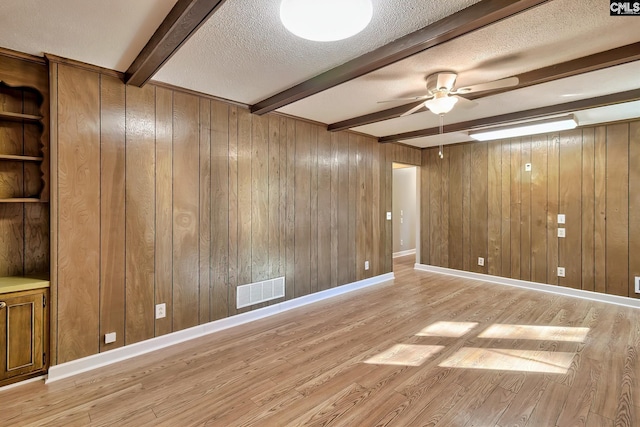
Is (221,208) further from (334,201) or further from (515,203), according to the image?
(515,203)

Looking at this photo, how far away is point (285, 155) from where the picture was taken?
3627 mm

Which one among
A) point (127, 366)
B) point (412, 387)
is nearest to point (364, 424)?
point (412, 387)

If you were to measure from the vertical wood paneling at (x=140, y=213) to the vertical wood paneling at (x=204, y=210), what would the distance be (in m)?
0.42

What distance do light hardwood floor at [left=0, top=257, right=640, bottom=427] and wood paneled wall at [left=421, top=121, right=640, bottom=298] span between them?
90 cm

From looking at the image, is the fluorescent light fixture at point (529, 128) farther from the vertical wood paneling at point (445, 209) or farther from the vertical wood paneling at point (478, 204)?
the vertical wood paneling at point (445, 209)

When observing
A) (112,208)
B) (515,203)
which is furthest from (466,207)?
(112,208)

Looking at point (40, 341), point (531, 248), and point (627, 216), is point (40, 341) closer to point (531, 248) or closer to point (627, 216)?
point (531, 248)

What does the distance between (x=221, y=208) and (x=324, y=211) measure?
1.48 m

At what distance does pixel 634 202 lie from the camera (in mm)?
3717

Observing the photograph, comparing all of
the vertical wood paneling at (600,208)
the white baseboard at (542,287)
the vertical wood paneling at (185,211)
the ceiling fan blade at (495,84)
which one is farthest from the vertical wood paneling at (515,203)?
the vertical wood paneling at (185,211)

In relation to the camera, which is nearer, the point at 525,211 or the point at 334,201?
the point at 334,201

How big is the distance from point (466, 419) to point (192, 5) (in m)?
2.78

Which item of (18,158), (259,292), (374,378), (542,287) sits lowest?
(374,378)

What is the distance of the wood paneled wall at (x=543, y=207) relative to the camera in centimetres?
381
